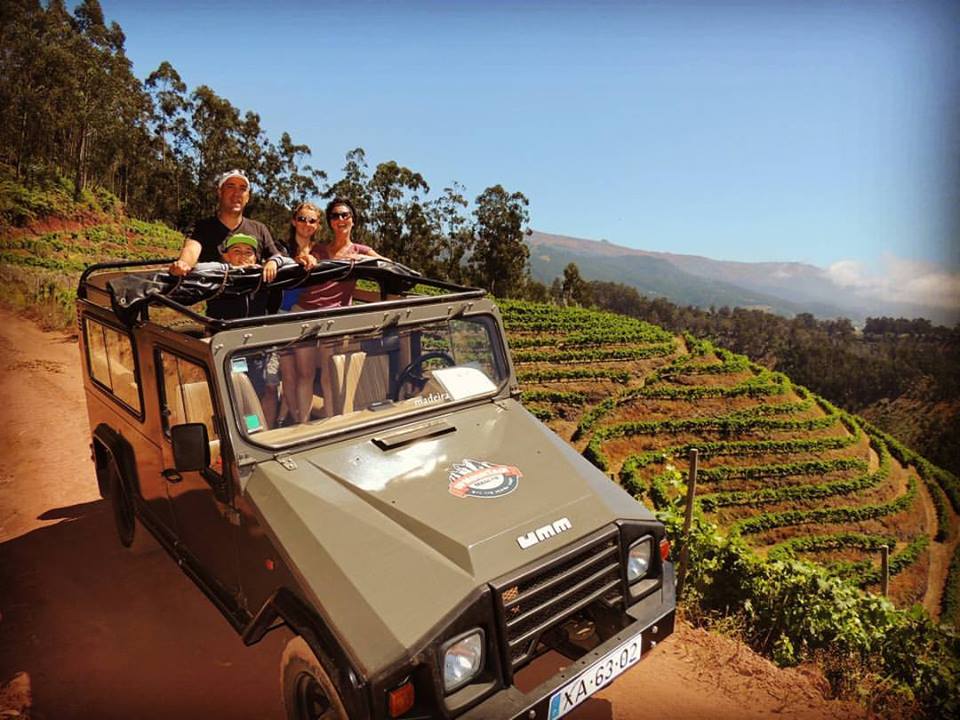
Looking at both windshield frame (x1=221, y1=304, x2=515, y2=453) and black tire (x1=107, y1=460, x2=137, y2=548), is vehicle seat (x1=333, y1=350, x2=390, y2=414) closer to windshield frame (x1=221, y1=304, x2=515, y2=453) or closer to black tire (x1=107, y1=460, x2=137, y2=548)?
windshield frame (x1=221, y1=304, x2=515, y2=453)

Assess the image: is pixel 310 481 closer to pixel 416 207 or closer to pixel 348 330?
pixel 348 330

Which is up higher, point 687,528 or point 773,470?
point 687,528

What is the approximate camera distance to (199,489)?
3930mm

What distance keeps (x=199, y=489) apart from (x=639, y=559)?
2741 mm

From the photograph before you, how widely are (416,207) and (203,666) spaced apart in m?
63.6

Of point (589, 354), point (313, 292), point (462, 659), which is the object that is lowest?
point (589, 354)

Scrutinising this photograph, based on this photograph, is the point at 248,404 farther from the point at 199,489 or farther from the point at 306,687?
the point at 306,687

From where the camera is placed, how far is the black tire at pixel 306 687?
287 cm

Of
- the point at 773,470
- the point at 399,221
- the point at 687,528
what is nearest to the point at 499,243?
the point at 399,221

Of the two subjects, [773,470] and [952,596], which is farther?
[773,470]

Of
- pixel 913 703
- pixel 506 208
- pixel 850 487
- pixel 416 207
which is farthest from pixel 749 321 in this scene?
pixel 913 703

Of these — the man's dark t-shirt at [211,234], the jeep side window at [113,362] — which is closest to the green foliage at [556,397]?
the jeep side window at [113,362]

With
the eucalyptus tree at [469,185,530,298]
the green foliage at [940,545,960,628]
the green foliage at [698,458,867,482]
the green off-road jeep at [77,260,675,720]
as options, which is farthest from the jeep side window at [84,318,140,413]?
the eucalyptus tree at [469,185,530,298]

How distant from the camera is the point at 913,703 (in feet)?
15.1
